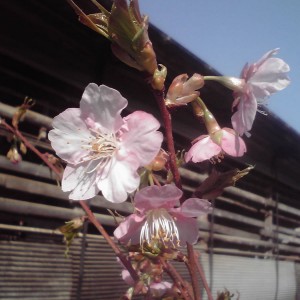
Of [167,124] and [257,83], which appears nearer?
[167,124]

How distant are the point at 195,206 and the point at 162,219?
3.1 inches

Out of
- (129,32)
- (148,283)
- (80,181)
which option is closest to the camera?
(129,32)

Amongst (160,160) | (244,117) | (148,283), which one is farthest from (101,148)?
(148,283)

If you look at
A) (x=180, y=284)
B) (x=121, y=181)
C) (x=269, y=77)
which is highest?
(x=269, y=77)

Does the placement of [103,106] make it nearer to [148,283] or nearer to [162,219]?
[162,219]

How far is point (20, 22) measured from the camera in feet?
6.84

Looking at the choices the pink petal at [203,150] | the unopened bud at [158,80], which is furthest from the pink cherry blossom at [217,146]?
the unopened bud at [158,80]

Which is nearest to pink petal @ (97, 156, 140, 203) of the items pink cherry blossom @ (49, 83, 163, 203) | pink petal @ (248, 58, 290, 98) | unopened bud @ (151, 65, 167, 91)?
pink cherry blossom @ (49, 83, 163, 203)

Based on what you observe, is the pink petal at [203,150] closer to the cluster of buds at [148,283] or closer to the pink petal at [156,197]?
the pink petal at [156,197]

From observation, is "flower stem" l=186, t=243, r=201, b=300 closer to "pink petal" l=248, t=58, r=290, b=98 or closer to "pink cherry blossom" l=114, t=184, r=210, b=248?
"pink cherry blossom" l=114, t=184, r=210, b=248

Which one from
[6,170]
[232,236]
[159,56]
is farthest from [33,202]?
[232,236]

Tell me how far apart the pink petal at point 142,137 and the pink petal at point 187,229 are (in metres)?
0.11

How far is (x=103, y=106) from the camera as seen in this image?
23.5 inches

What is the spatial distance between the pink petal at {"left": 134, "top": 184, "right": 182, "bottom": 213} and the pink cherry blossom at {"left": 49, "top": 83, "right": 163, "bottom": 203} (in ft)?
0.06
